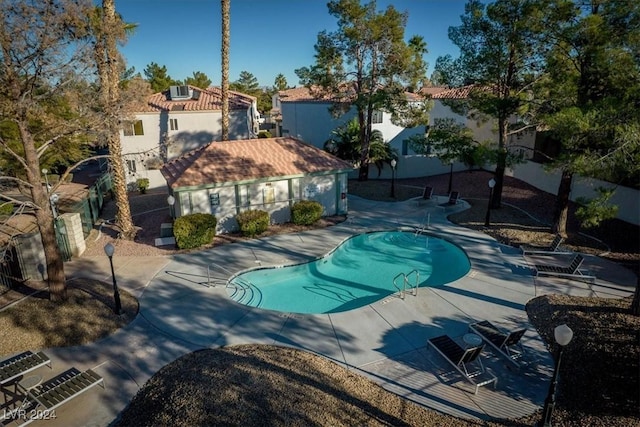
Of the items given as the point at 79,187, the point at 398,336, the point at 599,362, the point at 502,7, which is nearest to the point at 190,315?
the point at 398,336

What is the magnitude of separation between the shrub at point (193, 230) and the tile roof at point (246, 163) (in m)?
1.58

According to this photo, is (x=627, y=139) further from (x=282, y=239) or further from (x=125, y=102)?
(x=125, y=102)

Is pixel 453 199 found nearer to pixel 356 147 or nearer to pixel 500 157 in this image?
pixel 500 157

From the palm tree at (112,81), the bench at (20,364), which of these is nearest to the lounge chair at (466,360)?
the bench at (20,364)

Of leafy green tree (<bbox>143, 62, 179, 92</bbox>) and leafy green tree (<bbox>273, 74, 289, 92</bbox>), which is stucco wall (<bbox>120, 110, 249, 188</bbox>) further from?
leafy green tree (<bbox>273, 74, 289, 92</bbox>)

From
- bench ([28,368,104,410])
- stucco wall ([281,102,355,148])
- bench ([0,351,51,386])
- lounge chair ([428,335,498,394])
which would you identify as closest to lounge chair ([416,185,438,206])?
stucco wall ([281,102,355,148])

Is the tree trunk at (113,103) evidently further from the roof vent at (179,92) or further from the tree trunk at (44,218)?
the roof vent at (179,92)

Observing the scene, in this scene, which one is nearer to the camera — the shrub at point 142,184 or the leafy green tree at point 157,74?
the shrub at point 142,184

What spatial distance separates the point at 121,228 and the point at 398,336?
45.4 ft

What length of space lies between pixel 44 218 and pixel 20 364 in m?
4.24

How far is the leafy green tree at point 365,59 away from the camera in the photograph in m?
22.7

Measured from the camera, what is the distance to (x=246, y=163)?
62.4 feet

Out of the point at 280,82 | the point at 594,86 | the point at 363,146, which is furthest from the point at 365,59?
the point at 280,82

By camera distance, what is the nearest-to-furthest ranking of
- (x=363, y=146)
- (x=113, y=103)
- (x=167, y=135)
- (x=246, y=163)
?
(x=113, y=103) → (x=246, y=163) → (x=363, y=146) → (x=167, y=135)
